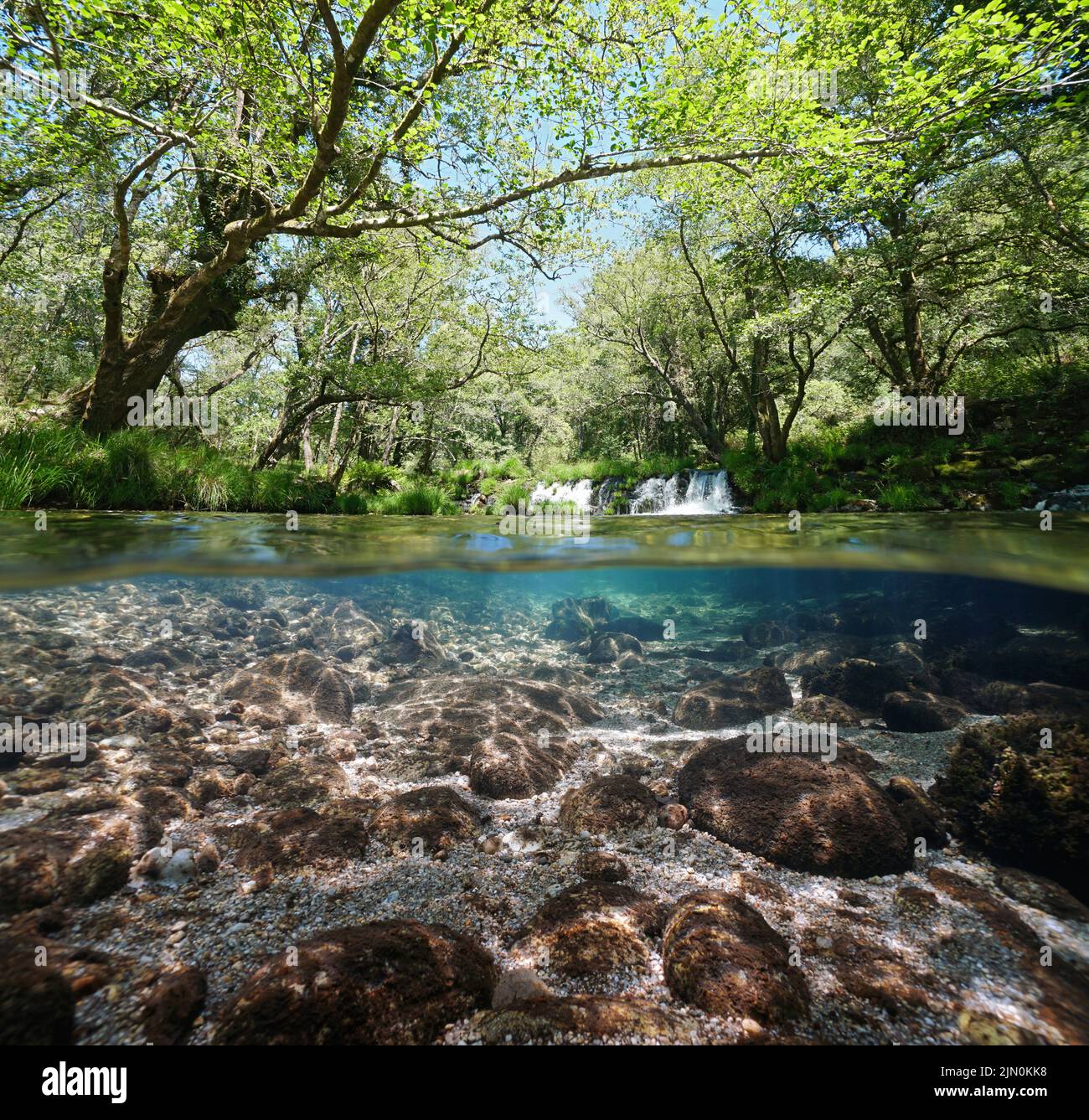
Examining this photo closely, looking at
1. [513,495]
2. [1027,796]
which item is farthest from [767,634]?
[513,495]

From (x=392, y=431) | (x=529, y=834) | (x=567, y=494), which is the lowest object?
(x=529, y=834)

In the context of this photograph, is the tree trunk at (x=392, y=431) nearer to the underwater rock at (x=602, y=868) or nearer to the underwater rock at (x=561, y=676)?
the underwater rock at (x=561, y=676)

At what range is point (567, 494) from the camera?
23719mm

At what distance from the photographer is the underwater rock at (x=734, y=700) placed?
8.10 meters

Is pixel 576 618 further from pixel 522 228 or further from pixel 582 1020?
pixel 582 1020

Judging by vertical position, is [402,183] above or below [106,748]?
above

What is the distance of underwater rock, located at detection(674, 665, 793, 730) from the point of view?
8102 mm

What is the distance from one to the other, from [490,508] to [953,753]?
17.5 meters

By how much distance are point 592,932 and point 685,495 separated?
1757cm

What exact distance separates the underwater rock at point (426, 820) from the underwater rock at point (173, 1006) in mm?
1770

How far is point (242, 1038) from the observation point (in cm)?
226

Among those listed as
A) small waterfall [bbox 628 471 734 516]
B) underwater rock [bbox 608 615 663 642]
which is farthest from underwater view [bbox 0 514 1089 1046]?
small waterfall [bbox 628 471 734 516]
